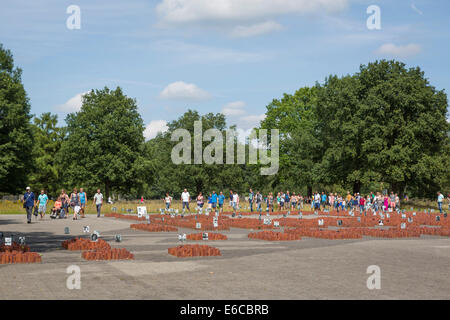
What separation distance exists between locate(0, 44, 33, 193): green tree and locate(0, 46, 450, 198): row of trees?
0.38 feet

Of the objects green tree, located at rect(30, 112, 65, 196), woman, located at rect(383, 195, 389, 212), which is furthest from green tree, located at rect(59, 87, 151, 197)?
woman, located at rect(383, 195, 389, 212)

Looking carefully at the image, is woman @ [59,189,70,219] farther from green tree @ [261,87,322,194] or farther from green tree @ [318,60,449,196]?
green tree @ [261,87,322,194]

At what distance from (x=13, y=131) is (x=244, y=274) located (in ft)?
171

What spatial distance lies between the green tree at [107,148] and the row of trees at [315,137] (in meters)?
0.14

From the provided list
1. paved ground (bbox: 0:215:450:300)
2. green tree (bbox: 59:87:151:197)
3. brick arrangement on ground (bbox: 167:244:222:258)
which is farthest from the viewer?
green tree (bbox: 59:87:151:197)

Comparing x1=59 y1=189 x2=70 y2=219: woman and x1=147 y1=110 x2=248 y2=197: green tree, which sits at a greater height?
x1=147 y1=110 x2=248 y2=197: green tree

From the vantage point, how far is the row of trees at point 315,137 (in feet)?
198

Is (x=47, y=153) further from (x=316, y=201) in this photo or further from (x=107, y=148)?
(x=316, y=201)

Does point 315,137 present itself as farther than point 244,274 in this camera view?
Yes

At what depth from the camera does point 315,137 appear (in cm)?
7731

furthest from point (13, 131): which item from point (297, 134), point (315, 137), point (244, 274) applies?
point (244, 274)

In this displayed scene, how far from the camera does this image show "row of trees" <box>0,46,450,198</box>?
60312 millimetres

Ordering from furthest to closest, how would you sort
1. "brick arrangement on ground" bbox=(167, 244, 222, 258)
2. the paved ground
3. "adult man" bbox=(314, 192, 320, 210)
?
A: 1. "adult man" bbox=(314, 192, 320, 210)
2. "brick arrangement on ground" bbox=(167, 244, 222, 258)
3. the paved ground
